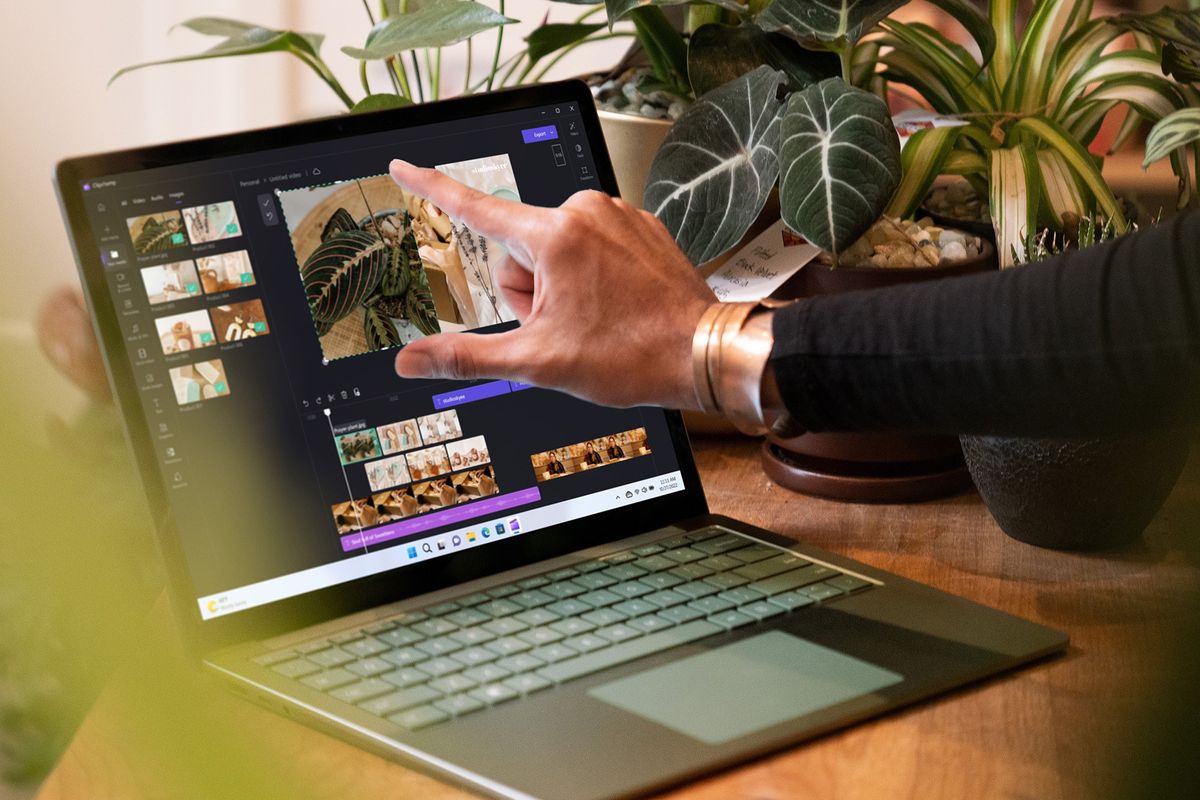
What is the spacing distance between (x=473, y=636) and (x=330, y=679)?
0.08m

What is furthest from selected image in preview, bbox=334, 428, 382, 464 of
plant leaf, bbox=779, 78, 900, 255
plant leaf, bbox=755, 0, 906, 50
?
plant leaf, bbox=755, 0, 906, 50

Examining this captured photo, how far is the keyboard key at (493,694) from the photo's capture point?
1.92 feet

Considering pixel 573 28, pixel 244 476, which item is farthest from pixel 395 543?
pixel 573 28

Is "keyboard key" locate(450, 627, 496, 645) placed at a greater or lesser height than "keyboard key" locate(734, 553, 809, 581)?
greater

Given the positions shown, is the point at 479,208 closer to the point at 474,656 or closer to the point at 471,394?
the point at 471,394

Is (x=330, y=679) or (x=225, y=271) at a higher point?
(x=225, y=271)

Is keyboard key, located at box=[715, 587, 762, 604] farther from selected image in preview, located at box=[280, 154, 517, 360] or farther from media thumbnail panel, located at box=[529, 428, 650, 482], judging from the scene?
selected image in preview, located at box=[280, 154, 517, 360]

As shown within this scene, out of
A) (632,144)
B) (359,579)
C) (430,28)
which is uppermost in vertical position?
(430,28)

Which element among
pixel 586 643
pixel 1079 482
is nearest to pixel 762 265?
pixel 1079 482

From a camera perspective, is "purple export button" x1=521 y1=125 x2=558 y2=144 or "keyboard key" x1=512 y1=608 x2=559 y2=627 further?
"purple export button" x1=521 y1=125 x2=558 y2=144

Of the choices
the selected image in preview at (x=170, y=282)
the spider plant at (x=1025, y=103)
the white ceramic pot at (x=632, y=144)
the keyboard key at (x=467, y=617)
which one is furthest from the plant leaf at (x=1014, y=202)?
the selected image in preview at (x=170, y=282)

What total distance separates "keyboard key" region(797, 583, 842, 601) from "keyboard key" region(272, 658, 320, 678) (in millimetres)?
291

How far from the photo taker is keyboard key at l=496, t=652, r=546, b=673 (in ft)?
2.01

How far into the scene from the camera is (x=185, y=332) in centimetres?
69
